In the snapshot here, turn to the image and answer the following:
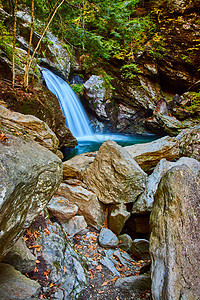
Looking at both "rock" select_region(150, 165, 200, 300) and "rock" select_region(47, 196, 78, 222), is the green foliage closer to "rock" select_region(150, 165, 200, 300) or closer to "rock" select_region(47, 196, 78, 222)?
"rock" select_region(47, 196, 78, 222)

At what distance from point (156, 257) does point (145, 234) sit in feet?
7.35

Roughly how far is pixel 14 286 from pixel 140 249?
2626 millimetres

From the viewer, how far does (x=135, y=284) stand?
7.47 feet

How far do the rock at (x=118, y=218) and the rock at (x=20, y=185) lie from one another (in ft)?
7.65

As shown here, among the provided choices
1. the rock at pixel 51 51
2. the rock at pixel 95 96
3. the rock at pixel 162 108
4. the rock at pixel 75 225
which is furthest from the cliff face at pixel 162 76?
the rock at pixel 75 225

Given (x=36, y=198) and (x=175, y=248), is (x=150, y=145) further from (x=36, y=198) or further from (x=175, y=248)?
(x=36, y=198)

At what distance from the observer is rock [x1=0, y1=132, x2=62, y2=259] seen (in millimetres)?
1190

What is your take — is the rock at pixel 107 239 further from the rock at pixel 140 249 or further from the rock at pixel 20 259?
the rock at pixel 20 259

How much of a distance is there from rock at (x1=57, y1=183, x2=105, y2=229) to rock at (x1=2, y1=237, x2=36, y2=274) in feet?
5.97

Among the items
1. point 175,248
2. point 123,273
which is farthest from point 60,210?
point 175,248

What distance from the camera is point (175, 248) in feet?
6.16

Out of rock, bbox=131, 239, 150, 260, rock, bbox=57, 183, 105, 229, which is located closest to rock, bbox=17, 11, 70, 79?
rock, bbox=57, 183, 105, 229

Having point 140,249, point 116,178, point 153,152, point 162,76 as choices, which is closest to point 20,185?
point 116,178

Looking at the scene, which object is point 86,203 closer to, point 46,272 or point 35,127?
point 46,272
